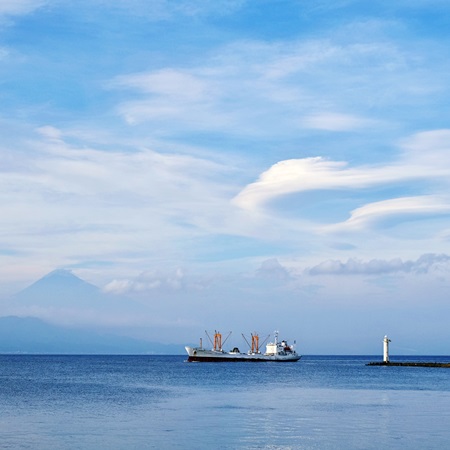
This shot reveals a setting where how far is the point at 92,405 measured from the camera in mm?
66812

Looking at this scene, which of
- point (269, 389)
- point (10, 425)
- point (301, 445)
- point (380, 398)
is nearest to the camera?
point (301, 445)

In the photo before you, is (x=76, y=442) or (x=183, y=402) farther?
(x=183, y=402)

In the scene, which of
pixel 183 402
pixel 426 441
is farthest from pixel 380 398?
pixel 426 441

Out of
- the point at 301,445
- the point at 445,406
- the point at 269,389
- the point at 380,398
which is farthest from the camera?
the point at 269,389

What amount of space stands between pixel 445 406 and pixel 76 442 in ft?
121

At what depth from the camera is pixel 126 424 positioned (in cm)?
5162

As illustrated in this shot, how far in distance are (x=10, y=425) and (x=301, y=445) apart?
21.0 m

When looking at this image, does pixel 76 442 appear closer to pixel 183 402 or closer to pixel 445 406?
pixel 183 402

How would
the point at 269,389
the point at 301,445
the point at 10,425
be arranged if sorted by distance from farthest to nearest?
the point at 269,389
the point at 10,425
the point at 301,445

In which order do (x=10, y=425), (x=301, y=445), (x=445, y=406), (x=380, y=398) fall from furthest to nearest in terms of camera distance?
(x=380, y=398)
(x=445, y=406)
(x=10, y=425)
(x=301, y=445)

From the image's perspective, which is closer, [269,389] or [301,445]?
[301,445]

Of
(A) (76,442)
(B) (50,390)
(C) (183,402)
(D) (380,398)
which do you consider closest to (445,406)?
(D) (380,398)

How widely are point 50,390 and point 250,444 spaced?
54827 mm

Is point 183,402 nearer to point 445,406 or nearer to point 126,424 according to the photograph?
point 126,424
